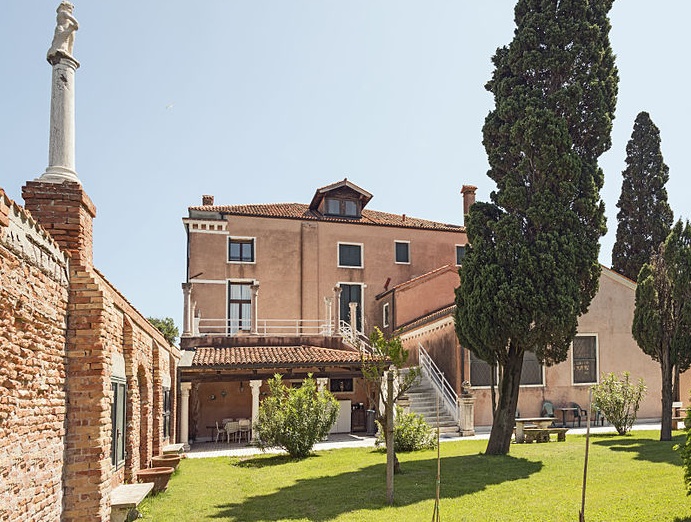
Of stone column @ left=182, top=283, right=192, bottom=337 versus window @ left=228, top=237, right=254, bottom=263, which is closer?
stone column @ left=182, top=283, right=192, bottom=337

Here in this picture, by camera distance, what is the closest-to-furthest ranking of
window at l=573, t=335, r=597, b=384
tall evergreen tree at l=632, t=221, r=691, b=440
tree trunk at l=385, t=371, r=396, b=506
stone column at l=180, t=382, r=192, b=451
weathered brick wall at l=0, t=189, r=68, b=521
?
weathered brick wall at l=0, t=189, r=68, b=521 → tree trunk at l=385, t=371, r=396, b=506 → tall evergreen tree at l=632, t=221, r=691, b=440 → stone column at l=180, t=382, r=192, b=451 → window at l=573, t=335, r=597, b=384

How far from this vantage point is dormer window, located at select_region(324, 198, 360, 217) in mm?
30080

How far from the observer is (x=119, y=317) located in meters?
9.12

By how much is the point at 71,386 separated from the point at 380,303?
2287 cm

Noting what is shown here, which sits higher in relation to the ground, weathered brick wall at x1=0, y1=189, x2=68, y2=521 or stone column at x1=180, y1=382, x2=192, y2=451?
weathered brick wall at x1=0, y1=189, x2=68, y2=521

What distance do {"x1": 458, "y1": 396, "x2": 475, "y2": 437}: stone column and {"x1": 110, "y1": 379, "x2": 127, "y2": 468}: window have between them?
1286 centimetres

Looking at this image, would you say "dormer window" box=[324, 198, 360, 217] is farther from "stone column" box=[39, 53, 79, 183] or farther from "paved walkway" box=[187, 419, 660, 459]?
"stone column" box=[39, 53, 79, 183]

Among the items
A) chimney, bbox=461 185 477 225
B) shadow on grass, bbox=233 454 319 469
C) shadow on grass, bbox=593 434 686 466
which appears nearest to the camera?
shadow on grass, bbox=593 434 686 466

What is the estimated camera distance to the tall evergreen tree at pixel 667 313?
16.2 m

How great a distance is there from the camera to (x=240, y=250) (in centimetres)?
2795

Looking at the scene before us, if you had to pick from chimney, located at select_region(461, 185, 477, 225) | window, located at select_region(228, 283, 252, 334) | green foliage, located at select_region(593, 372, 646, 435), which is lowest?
green foliage, located at select_region(593, 372, 646, 435)

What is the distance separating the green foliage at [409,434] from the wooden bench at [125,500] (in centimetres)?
846

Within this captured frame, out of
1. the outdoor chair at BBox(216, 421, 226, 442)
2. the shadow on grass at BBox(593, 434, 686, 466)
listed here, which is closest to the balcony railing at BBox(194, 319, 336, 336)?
the outdoor chair at BBox(216, 421, 226, 442)

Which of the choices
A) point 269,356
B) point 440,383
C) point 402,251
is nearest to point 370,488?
point 269,356
